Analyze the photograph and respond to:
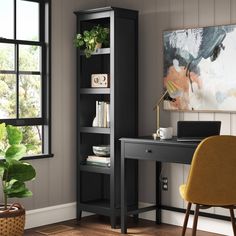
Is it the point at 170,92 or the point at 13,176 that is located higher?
the point at 170,92

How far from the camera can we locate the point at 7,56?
4.93 m

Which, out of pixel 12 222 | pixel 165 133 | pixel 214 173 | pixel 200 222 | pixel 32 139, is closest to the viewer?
pixel 214 173

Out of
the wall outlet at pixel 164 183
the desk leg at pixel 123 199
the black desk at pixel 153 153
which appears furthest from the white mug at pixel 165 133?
the wall outlet at pixel 164 183

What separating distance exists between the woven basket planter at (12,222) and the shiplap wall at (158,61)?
1.36 meters

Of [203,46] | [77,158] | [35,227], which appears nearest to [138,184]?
[77,158]

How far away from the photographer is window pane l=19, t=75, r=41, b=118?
16.6 ft

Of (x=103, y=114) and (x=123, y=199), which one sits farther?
(x=103, y=114)

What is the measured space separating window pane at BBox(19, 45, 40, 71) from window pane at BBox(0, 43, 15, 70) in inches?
3.4

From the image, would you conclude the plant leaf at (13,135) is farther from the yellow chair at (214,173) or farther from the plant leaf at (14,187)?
the yellow chair at (214,173)

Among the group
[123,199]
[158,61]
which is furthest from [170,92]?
[123,199]

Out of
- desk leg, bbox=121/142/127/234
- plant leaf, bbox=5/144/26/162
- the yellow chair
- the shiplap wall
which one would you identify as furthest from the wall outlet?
plant leaf, bbox=5/144/26/162

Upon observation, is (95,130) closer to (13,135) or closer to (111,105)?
(111,105)

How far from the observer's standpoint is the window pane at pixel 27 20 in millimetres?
4977

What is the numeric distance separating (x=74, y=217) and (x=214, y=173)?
6.59 feet
